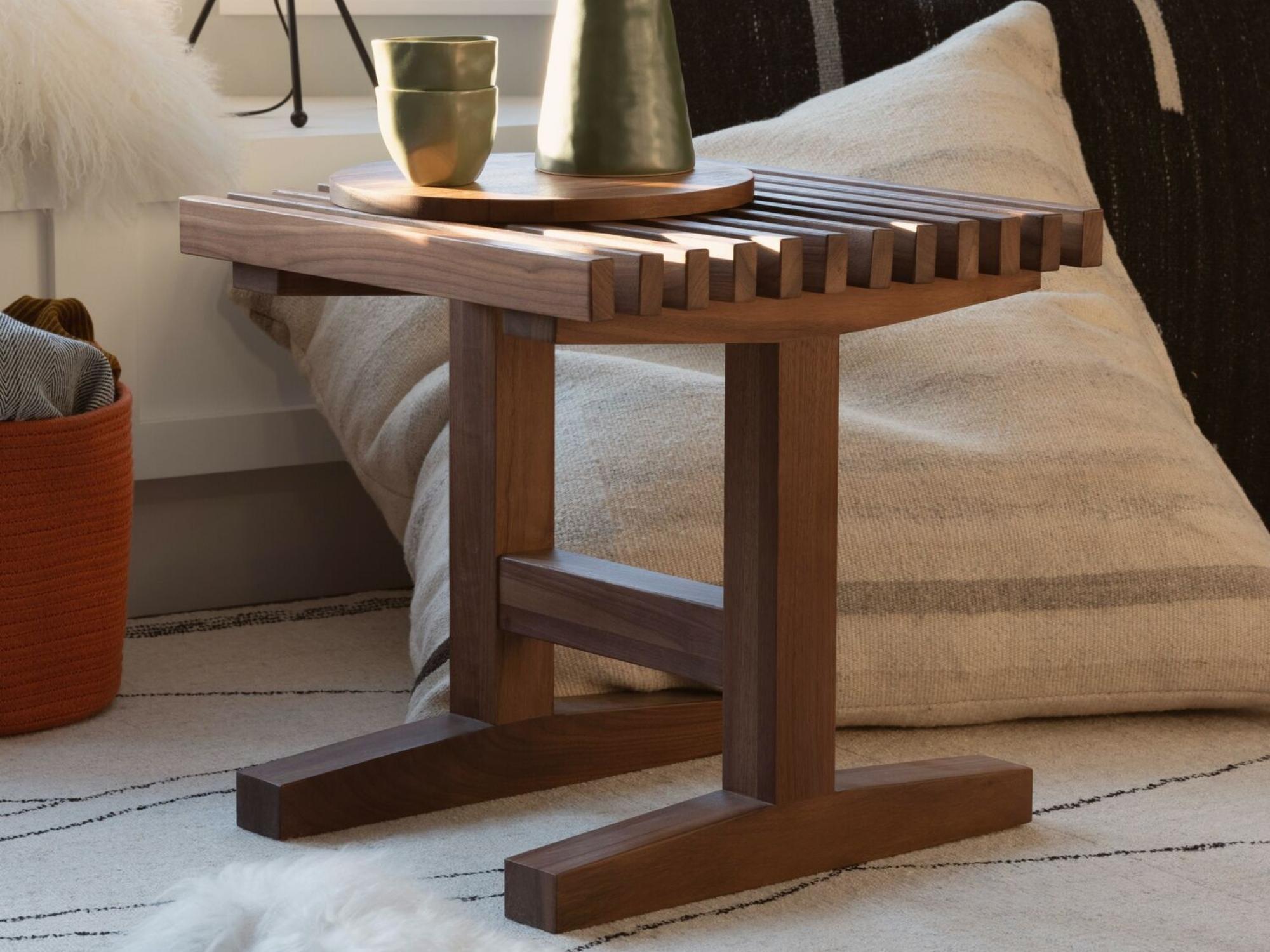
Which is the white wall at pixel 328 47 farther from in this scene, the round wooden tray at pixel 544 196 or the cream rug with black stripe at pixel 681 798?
the round wooden tray at pixel 544 196

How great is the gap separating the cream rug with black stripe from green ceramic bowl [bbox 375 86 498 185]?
A: 451 mm

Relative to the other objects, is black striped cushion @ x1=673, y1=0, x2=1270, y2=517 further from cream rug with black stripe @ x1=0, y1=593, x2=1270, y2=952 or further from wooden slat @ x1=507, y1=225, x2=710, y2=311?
wooden slat @ x1=507, y1=225, x2=710, y2=311

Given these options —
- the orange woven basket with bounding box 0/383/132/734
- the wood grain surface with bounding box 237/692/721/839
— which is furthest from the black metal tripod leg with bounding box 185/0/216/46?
the wood grain surface with bounding box 237/692/721/839

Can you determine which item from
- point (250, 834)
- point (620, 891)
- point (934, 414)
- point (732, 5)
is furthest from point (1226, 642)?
point (732, 5)

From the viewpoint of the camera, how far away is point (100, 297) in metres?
1.70

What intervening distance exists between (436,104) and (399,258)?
0.13m

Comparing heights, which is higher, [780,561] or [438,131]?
[438,131]

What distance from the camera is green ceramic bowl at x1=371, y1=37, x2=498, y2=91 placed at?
1.08m

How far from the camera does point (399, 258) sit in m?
1.00

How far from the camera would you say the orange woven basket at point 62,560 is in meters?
1.34

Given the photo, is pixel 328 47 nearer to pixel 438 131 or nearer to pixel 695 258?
pixel 438 131

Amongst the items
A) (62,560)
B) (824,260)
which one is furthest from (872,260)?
(62,560)

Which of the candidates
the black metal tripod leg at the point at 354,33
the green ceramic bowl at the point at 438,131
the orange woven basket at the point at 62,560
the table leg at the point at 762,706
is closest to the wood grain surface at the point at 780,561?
the table leg at the point at 762,706

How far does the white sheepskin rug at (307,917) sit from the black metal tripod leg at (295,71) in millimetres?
1066
